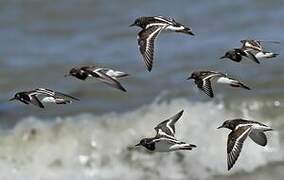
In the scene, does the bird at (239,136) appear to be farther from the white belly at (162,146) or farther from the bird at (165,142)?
the white belly at (162,146)

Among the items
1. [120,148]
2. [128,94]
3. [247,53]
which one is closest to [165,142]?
[247,53]

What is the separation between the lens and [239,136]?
18.7 ft

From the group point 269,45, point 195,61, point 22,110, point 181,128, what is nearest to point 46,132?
point 22,110

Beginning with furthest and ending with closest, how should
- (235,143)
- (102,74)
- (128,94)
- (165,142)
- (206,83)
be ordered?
(128,94)
(165,142)
(206,83)
(102,74)
(235,143)

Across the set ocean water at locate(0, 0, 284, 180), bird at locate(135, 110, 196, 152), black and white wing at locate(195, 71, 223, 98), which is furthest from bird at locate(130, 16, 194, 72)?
ocean water at locate(0, 0, 284, 180)

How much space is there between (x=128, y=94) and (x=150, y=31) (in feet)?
14.6

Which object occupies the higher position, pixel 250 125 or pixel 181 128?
pixel 250 125

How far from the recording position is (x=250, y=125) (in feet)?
19.2

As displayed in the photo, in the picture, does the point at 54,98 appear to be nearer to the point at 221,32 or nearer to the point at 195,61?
the point at 195,61

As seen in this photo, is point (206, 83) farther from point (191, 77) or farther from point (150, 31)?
point (150, 31)

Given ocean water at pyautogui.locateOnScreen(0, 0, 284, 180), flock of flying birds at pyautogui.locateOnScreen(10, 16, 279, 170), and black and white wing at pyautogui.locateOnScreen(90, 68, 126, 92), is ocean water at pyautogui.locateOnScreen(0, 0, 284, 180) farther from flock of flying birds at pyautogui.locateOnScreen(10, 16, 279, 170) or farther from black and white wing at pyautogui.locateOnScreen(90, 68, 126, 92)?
black and white wing at pyautogui.locateOnScreen(90, 68, 126, 92)

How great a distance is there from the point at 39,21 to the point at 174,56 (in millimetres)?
2864

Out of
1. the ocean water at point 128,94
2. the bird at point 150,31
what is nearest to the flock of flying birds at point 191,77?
the bird at point 150,31

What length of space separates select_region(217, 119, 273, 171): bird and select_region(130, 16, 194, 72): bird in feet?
2.23
